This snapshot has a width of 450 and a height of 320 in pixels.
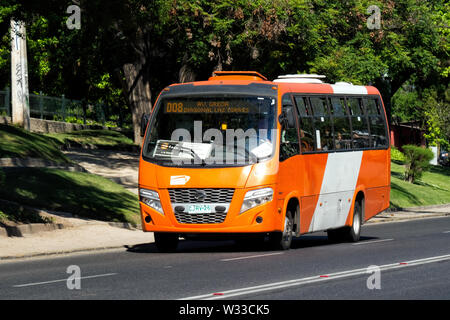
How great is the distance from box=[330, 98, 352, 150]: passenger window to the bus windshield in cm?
322

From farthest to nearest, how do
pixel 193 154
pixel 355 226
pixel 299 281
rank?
1. pixel 355 226
2. pixel 193 154
3. pixel 299 281

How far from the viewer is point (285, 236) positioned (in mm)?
17297

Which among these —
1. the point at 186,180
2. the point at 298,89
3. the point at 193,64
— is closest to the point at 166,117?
the point at 186,180

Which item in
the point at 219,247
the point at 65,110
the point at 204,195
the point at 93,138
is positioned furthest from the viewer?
the point at 65,110

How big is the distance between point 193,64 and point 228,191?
20859 mm

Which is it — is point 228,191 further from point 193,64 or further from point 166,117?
point 193,64

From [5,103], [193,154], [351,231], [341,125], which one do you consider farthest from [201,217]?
[5,103]

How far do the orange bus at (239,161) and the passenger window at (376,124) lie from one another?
8.45 feet

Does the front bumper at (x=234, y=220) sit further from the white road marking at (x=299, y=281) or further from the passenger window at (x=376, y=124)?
the passenger window at (x=376, y=124)

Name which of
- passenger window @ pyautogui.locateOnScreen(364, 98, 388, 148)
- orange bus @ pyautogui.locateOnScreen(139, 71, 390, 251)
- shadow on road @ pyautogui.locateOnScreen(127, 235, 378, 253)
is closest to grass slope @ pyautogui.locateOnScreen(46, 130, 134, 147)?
passenger window @ pyautogui.locateOnScreen(364, 98, 388, 148)

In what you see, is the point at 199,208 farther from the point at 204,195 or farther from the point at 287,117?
the point at 287,117

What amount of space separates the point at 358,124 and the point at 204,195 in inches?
244

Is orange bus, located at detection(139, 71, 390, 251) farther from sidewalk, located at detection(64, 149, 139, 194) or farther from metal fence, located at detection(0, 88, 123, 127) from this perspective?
metal fence, located at detection(0, 88, 123, 127)

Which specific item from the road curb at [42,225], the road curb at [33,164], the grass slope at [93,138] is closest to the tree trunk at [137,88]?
the grass slope at [93,138]
